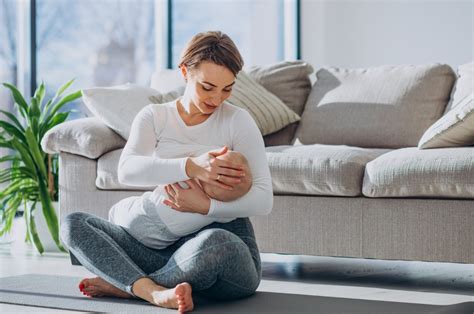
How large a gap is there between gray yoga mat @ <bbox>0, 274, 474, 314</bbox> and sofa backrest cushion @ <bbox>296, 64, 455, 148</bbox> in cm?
132

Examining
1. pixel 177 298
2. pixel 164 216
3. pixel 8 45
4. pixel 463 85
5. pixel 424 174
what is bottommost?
pixel 177 298

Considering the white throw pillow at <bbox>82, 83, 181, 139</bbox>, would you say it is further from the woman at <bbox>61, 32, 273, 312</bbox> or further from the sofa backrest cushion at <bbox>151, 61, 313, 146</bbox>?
the woman at <bbox>61, 32, 273, 312</bbox>

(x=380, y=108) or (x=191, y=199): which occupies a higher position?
(x=380, y=108)

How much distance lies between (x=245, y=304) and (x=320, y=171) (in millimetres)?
846

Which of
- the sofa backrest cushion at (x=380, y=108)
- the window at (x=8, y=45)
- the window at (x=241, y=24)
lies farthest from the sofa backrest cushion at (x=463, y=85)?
the window at (x=8, y=45)

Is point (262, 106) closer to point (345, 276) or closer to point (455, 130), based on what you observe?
point (345, 276)

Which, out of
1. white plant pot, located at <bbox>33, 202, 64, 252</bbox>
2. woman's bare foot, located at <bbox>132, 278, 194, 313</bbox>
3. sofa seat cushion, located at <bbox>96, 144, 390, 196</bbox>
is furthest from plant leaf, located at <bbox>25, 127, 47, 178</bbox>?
woman's bare foot, located at <bbox>132, 278, 194, 313</bbox>

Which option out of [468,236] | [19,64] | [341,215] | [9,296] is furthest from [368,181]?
[19,64]

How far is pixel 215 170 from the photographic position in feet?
8.18

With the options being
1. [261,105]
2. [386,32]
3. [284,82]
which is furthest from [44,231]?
[386,32]

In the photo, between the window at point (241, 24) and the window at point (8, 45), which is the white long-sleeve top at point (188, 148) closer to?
the window at point (8, 45)

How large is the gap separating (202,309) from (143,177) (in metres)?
0.43

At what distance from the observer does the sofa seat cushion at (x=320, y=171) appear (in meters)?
3.28

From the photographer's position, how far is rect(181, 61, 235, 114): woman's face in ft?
8.35
